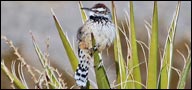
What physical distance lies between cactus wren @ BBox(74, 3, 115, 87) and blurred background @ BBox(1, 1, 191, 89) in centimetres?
406

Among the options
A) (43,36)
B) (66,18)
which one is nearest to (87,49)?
(43,36)

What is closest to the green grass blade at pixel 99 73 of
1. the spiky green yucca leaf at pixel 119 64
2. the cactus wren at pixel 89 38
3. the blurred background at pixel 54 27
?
the cactus wren at pixel 89 38

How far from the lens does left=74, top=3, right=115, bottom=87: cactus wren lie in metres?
2.79

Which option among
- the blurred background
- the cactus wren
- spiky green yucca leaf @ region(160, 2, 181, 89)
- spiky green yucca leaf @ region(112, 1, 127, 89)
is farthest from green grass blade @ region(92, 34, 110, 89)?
the blurred background

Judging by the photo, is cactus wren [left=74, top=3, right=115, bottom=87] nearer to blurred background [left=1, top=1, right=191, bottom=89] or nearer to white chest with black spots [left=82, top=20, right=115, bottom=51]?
white chest with black spots [left=82, top=20, right=115, bottom=51]

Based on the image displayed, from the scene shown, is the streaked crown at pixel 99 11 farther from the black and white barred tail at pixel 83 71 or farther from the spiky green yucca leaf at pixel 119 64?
the black and white barred tail at pixel 83 71

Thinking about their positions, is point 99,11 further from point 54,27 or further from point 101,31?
point 54,27

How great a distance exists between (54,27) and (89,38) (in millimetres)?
5200

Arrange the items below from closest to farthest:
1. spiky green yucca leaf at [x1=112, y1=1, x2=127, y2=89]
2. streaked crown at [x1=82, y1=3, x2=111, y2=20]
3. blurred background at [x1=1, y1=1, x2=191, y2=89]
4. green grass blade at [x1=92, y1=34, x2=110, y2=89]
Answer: green grass blade at [x1=92, y1=34, x2=110, y2=89] → streaked crown at [x1=82, y1=3, x2=111, y2=20] → spiky green yucca leaf at [x1=112, y1=1, x2=127, y2=89] → blurred background at [x1=1, y1=1, x2=191, y2=89]

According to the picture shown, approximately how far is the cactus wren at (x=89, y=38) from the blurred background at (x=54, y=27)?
160 inches

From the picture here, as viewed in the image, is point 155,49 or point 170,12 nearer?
point 155,49

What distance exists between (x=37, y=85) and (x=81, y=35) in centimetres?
28

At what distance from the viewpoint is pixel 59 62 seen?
7270mm

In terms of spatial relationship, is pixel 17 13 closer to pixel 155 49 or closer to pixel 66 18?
pixel 66 18
